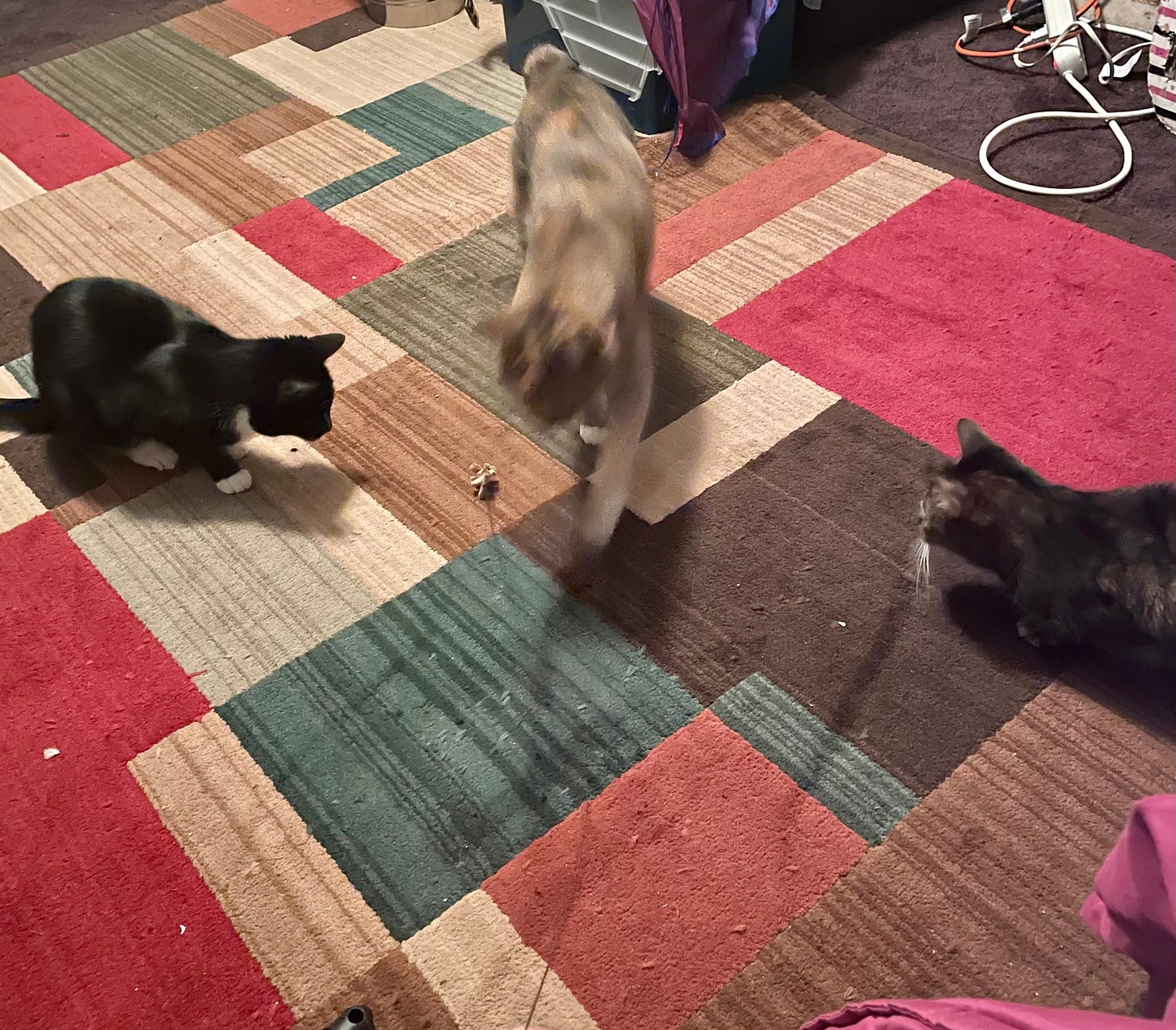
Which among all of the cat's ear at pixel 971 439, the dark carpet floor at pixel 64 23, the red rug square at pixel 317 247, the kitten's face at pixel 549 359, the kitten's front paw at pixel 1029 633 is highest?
the kitten's face at pixel 549 359

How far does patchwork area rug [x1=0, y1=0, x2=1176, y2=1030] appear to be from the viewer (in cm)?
106

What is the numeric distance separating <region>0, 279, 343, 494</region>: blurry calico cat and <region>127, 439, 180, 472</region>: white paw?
1.5 inches

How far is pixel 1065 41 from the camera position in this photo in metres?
2.32

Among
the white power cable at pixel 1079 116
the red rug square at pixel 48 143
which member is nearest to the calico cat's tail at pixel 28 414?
the red rug square at pixel 48 143

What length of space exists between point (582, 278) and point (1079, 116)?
1528mm

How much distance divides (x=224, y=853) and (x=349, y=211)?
4.72ft

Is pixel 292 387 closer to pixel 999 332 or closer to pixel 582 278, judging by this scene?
pixel 582 278

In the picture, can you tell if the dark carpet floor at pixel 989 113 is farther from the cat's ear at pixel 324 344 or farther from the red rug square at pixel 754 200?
the cat's ear at pixel 324 344

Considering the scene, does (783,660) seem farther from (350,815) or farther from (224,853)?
(224,853)

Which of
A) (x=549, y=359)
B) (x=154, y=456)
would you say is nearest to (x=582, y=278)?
(x=549, y=359)

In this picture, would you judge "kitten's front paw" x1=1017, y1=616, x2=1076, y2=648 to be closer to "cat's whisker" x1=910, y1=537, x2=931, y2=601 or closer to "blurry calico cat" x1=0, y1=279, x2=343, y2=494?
"cat's whisker" x1=910, y1=537, x2=931, y2=601

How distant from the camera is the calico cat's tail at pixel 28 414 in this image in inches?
61.8

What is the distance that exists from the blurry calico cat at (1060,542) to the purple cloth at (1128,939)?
1.56 ft

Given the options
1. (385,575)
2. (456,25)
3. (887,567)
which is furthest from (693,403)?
(456,25)
